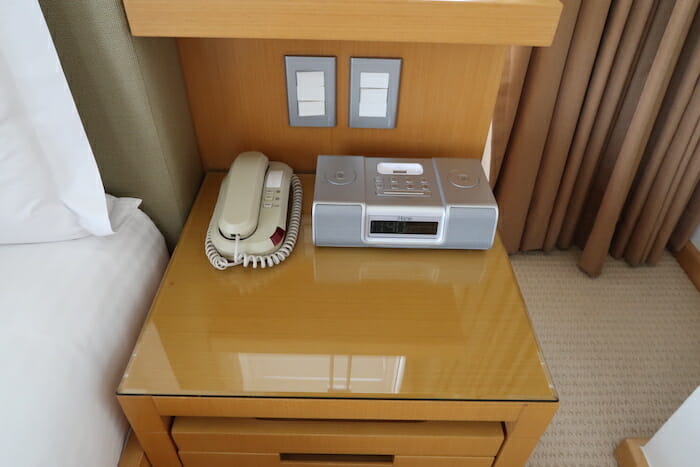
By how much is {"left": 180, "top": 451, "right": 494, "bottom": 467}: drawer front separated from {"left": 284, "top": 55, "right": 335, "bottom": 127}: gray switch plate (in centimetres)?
61

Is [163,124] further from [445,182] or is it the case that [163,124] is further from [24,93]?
[445,182]

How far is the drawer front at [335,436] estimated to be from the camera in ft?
2.37

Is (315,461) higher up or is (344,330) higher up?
(344,330)

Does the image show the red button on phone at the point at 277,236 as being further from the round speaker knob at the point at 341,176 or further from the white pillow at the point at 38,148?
the white pillow at the point at 38,148

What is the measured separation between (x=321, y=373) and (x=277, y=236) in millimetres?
253

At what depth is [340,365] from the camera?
673 millimetres

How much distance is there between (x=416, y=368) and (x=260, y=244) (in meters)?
0.32

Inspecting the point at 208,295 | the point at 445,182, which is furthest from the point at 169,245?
the point at 445,182

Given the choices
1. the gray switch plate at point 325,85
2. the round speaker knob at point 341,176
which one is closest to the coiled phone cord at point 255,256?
the round speaker knob at point 341,176

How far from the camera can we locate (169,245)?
0.94 meters

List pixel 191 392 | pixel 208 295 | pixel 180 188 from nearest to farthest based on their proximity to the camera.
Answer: pixel 191 392 < pixel 208 295 < pixel 180 188

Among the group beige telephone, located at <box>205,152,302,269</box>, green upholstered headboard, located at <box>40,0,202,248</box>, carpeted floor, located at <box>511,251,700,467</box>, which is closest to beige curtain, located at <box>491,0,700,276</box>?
carpeted floor, located at <box>511,251,700,467</box>

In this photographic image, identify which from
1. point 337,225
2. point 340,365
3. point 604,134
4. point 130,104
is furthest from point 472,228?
point 604,134

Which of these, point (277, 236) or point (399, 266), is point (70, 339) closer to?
point (277, 236)
